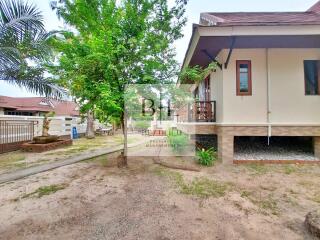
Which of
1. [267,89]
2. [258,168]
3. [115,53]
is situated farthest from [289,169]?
[115,53]

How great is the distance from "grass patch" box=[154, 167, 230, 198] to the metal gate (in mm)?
7608

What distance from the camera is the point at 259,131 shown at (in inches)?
280

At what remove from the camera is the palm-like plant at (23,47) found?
604 cm

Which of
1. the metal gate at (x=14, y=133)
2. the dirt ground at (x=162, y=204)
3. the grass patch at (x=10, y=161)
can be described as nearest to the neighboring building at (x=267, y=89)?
the dirt ground at (x=162, y=204)

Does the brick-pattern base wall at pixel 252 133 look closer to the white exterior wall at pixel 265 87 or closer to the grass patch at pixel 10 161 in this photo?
the white exterior wall at pixel 265 87

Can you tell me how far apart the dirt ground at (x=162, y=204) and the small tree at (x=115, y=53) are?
7.47 ft

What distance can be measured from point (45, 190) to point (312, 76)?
27.7 ft

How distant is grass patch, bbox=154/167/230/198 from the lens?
4668mm

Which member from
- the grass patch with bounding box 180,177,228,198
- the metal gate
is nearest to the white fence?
the metal gate

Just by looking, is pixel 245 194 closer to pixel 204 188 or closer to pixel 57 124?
pixel 204 188

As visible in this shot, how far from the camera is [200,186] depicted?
5.10 metres

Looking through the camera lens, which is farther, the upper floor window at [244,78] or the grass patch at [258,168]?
the upper floor window at [244,78]

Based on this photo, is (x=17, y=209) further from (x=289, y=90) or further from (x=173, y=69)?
(x=289, y=90)

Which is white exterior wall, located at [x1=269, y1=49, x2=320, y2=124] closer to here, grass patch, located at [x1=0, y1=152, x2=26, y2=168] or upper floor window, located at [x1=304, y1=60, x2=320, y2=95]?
upper floor window, located at [x1=304, y1=60, x2=320, y2=95]
